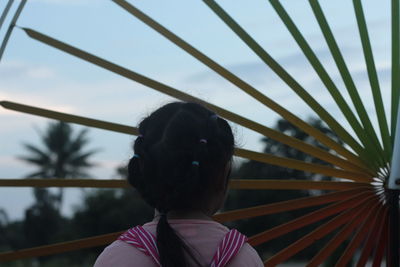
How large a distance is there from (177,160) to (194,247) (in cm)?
20

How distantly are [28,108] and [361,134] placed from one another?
54.6 inches

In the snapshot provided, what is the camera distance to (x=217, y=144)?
169 cm

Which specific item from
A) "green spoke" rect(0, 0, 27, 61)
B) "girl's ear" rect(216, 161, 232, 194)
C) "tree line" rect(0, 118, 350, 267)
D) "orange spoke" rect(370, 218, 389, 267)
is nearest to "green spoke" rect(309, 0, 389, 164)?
"orange spoke" rect(370, 218, 389, 267)

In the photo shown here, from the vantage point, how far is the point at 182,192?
1.64 m

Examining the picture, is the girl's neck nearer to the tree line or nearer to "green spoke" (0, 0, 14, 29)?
"green spoke" (0, 0, 14, 29)

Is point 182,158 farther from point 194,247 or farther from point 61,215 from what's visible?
point 61,215

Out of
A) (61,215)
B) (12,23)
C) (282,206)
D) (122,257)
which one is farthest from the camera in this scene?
(61,215)

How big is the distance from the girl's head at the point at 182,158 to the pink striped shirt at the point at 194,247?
0.16 feet

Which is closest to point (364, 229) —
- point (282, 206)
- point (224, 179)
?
point (282, 206)

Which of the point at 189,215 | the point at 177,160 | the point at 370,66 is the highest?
the point at 370,66

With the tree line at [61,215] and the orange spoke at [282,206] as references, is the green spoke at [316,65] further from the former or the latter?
the tree line at [61,215]

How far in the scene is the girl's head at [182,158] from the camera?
1.64 metres

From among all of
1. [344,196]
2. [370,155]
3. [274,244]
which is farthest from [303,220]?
[274,244]

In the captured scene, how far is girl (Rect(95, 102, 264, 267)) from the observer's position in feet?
5.32
